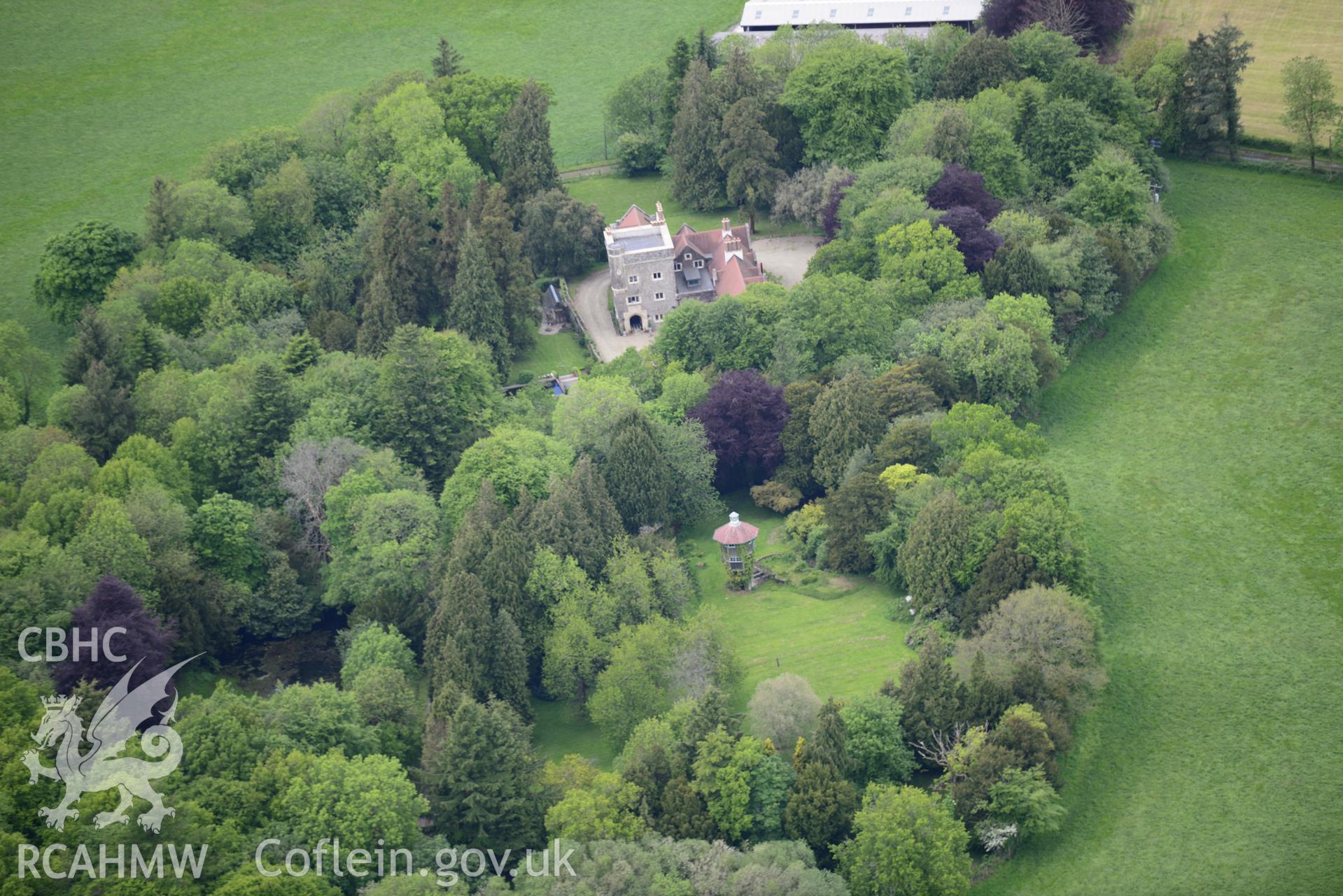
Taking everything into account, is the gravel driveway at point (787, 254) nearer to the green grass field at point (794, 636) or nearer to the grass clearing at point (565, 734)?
the green grass field at point (794, 636)

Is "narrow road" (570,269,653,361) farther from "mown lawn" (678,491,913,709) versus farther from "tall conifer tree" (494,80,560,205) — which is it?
"mown lawn" (678,491,913,709)

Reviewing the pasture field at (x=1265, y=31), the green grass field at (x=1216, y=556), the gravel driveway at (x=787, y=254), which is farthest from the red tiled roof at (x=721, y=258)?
the pasture field at (x=1265, y=31)


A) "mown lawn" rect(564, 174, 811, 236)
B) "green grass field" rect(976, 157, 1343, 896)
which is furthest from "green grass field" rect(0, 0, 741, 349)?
"green grass field" rect(976, 157, 1343, 896)

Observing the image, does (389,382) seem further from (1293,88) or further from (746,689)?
(1293,88)

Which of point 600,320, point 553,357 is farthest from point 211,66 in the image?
point 553,357

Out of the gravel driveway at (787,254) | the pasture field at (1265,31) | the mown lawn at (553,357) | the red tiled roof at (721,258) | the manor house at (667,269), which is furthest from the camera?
the pasture field at (1265,31)

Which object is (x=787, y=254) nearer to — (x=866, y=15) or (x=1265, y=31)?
(x=866, y=15)
